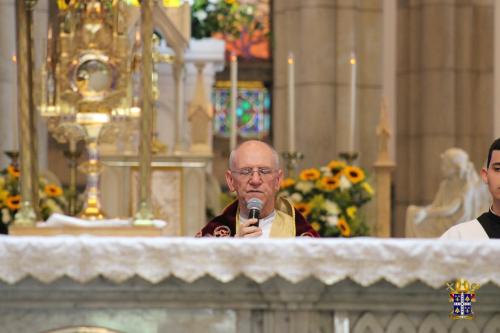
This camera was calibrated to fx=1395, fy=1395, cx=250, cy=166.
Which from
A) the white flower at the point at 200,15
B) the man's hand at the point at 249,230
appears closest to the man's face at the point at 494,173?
the man's hand at the point at 249,230

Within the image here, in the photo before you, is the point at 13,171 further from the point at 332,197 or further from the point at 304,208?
the point at 332,197

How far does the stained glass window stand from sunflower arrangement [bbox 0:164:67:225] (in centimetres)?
593

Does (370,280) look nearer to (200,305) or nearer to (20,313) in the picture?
(200,305)

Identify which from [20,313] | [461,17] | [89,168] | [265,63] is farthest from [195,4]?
[20,313]

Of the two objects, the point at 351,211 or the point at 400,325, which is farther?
the point at 351,211

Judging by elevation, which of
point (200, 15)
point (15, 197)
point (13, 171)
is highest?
point (200, 15)

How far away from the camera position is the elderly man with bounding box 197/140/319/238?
465cm

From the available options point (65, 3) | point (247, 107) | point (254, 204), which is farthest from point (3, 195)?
point (247, 107)

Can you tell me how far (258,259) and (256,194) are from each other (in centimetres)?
133

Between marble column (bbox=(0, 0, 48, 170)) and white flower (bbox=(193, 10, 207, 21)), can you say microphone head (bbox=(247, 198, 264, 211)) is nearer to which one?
marble column (bbox=(0, 0, 48, 170))

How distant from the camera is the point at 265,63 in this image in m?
14.9

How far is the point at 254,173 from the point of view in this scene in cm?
464

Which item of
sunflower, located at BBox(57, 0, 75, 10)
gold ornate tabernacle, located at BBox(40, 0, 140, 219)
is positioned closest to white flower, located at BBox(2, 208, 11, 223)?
gold ornate tabernacle, located at BBox(40, 0, 140, 219)

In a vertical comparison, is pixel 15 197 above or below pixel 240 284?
below
